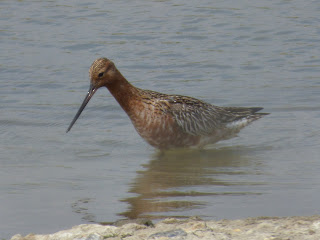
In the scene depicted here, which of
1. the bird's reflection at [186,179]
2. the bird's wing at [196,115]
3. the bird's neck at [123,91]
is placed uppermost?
the bird's neck at [123,91]

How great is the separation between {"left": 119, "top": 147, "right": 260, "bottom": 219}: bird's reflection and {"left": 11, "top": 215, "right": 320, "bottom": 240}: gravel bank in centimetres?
76

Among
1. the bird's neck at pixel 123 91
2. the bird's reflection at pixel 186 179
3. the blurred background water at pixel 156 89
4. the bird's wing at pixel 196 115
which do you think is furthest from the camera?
the bird's wing at pixel 196 115

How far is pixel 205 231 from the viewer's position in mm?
5559

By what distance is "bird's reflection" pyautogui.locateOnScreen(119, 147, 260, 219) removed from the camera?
22.4 feet

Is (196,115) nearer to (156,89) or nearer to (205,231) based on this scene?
(156,89)

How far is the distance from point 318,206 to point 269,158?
7.23 ft

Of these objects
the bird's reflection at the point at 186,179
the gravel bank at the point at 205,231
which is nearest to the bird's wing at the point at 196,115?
the bird's reflection at the point at 186,179

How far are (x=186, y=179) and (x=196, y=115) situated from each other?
1.82m

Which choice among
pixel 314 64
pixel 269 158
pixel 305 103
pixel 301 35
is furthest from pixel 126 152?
pixel 301 35

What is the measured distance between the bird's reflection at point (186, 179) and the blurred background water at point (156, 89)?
0.06 feet

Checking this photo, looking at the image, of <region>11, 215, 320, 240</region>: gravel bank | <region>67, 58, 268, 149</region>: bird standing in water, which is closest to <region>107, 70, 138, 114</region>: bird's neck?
<region>67, 58, 268, 149</region>: bird standing in water

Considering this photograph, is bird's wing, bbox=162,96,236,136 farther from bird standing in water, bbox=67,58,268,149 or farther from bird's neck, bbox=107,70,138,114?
bird's neck, bbox=107,70,138,114

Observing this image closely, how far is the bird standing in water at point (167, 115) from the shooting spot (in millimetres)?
9125

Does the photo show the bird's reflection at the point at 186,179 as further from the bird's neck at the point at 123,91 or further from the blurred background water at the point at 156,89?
the bird's neck at the point at 123,91
